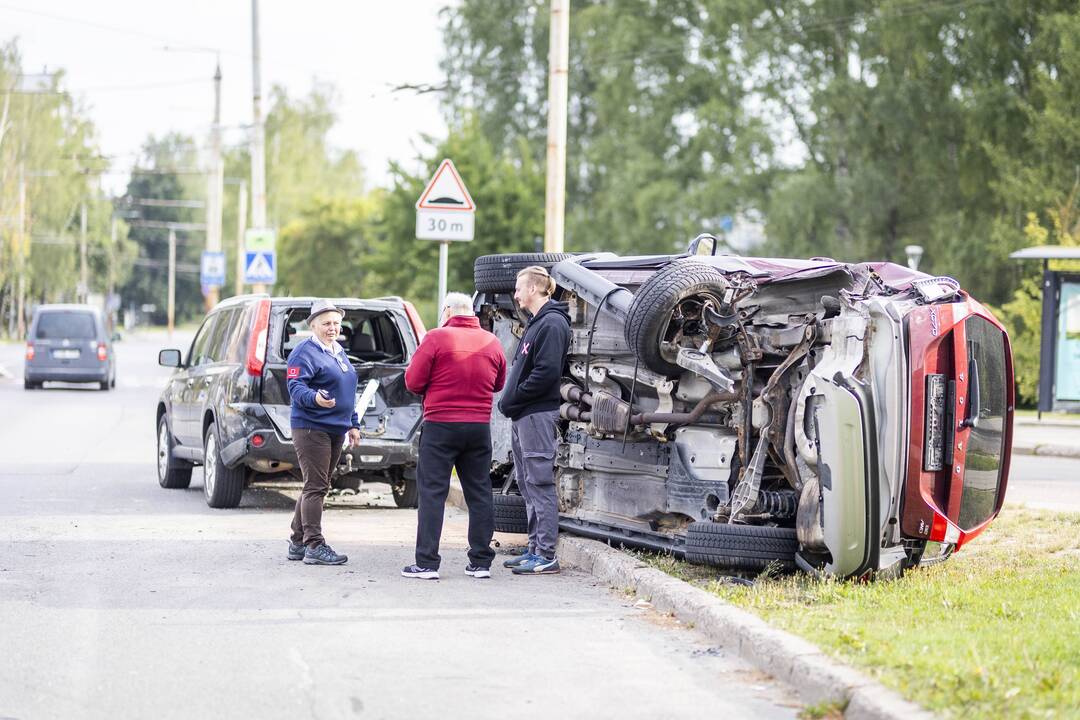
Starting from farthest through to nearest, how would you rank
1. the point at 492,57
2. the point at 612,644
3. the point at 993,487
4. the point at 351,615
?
the point at 492,57
the point at 993,487
the point at 351,615
the point at 612,644

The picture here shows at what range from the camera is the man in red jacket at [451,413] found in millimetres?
9062

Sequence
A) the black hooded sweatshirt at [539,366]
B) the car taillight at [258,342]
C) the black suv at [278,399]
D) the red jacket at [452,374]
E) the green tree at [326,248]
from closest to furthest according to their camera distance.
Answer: the red jacket at [452,374]
the black hooded sweatshirt at [539,366]
the black suv at [278,399]
the car taillight at [258,342]
the green tree at [326,248]

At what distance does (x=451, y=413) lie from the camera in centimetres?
909

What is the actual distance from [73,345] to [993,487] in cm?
2571

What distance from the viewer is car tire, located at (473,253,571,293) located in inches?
417

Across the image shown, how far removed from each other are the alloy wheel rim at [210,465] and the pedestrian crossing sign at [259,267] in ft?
46.1

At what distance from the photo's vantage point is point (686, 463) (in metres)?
9.09

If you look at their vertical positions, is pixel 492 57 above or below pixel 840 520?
above

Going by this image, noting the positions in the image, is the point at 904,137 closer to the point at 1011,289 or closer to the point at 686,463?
the point at 1011,289

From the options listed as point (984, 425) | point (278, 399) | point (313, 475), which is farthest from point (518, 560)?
point (278, 399)

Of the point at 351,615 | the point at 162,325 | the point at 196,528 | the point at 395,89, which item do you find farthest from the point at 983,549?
the point at 162,325

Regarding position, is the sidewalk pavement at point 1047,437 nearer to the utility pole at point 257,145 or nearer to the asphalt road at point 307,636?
the asphalt road at point 307,636

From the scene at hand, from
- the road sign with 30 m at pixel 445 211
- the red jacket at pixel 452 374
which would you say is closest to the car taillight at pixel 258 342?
the road sign with 30 m at pixel 445 211

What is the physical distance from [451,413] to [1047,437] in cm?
1445
